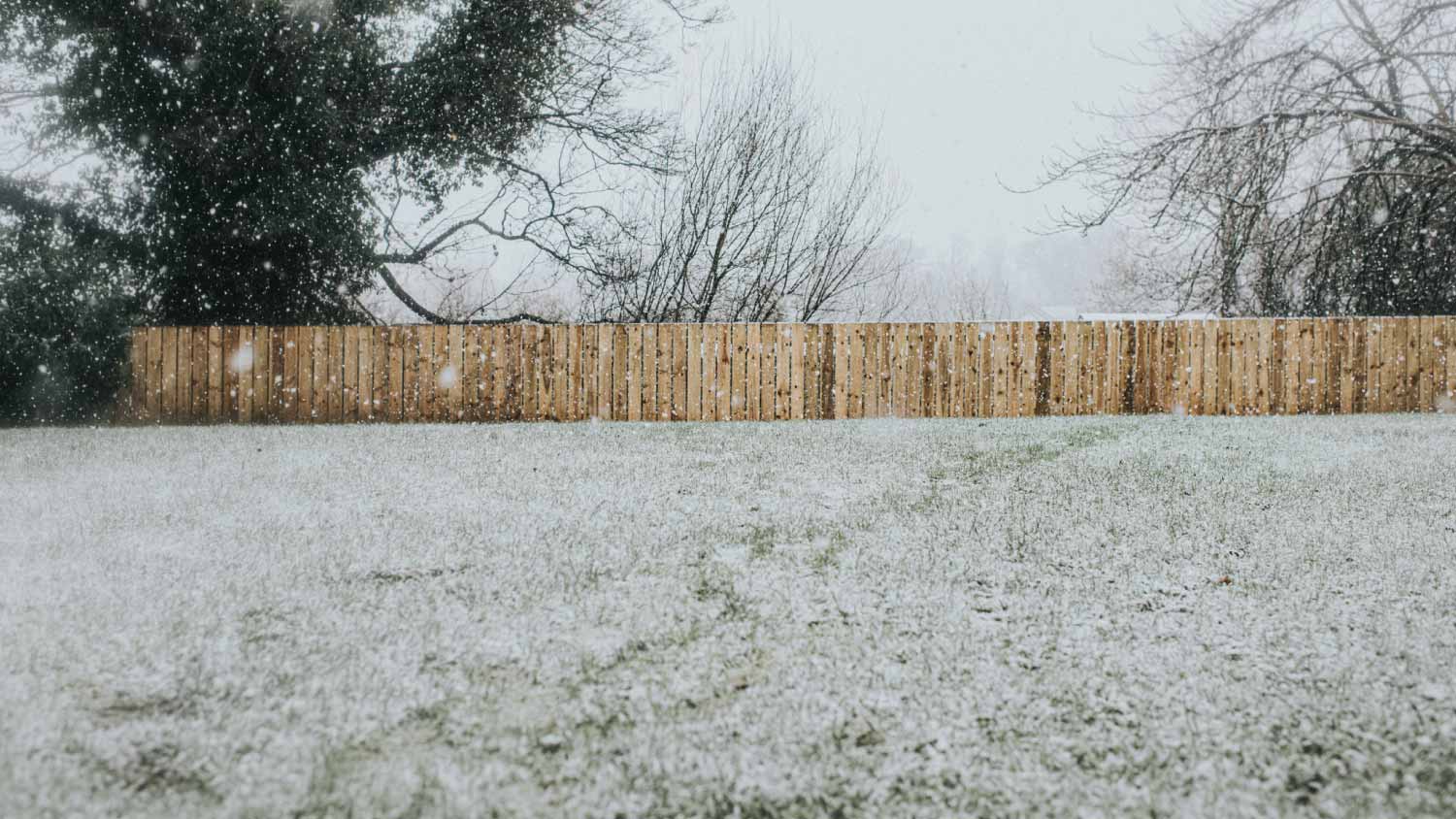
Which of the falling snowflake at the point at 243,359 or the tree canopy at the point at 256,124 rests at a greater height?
the tree canopy at the point at 256,124

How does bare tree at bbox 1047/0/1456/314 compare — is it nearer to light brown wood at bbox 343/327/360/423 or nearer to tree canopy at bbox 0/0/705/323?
tree canopy at bbox 0/0/705/323

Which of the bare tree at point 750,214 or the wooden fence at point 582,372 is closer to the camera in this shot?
the wooden fence at point 582,372

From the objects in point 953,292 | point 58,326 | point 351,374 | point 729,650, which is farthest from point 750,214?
point 953,292

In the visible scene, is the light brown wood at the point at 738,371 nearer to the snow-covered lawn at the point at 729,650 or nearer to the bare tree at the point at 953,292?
the snow-covered lawn at the point at 729,650

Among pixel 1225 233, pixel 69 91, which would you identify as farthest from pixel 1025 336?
pixel 69 91

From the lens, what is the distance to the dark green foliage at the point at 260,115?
334 inches

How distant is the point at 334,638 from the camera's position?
2.10 meters

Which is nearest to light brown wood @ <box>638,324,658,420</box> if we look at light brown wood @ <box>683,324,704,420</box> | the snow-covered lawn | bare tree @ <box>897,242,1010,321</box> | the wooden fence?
the wooden fence

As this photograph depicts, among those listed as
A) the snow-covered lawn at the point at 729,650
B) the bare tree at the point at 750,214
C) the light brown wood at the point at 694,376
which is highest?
the bare tree at the point at 750,214

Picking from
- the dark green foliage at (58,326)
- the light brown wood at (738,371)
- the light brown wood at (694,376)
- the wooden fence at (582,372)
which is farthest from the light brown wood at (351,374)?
the light brown wood at (738,371)

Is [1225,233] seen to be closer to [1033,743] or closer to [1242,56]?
[1242,56]

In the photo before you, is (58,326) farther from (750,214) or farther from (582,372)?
(750,214)

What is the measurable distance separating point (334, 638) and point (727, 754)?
111 centimetres

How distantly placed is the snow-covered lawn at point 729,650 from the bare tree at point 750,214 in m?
7.18
